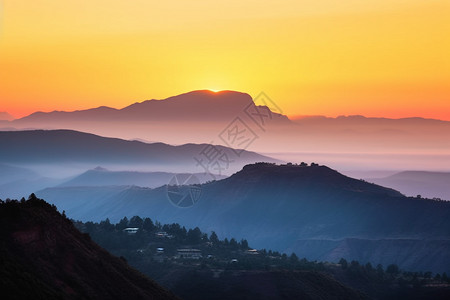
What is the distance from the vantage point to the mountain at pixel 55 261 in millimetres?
117062

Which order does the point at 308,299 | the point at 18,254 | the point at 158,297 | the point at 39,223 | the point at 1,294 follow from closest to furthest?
the point at 1,294, the point at 18,254, the point at 39,223, the point at 158,297, the point at 308,299

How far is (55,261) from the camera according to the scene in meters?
126

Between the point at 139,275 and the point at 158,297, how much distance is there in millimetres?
6111

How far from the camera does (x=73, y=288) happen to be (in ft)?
404

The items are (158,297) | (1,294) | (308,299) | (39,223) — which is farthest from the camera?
(308,299)

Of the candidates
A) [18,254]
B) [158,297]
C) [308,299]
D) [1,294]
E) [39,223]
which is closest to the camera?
[1,294]

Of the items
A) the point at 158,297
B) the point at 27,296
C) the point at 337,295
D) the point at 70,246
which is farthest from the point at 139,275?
the point at 337,295

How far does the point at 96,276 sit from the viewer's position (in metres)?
131

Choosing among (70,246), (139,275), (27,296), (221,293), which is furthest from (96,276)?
(221,293)

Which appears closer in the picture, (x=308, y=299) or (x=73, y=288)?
(x=73, y=288)

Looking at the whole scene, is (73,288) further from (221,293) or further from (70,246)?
(221,293)

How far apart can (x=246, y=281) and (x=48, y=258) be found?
74.1 meters

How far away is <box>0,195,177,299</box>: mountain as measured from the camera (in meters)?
117

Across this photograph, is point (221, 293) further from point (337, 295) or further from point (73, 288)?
point (73, 288)
